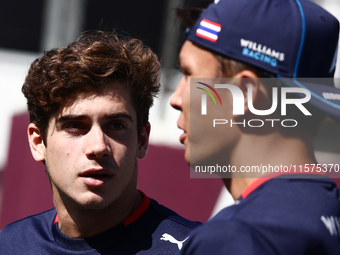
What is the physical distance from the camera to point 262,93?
5.03 feet

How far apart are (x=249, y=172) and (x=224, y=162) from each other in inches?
4.4

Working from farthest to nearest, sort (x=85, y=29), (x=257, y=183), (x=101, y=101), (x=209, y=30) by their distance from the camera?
(x=85, y=29), (x=101, y=101), (x=209, y=30), (x=257, y=183)

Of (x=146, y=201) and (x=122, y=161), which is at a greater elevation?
(x=122, y=161)

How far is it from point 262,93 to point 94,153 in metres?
1.02

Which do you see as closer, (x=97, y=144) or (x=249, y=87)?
(x=249, y=87)

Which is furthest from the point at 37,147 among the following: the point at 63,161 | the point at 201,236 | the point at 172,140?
the point at 172,140

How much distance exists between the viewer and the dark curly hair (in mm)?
2398

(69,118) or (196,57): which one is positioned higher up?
(196,57)

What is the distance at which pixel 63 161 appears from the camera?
2.32 meters

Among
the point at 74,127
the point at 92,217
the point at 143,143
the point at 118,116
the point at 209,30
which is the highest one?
the point at 209,30

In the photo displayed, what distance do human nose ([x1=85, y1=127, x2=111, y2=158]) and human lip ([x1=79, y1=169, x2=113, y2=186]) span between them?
0.08m

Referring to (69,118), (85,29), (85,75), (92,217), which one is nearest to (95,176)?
(92,217)

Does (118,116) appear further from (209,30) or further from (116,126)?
(209,30)

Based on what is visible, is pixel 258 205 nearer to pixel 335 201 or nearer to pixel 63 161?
pixel 335 201
